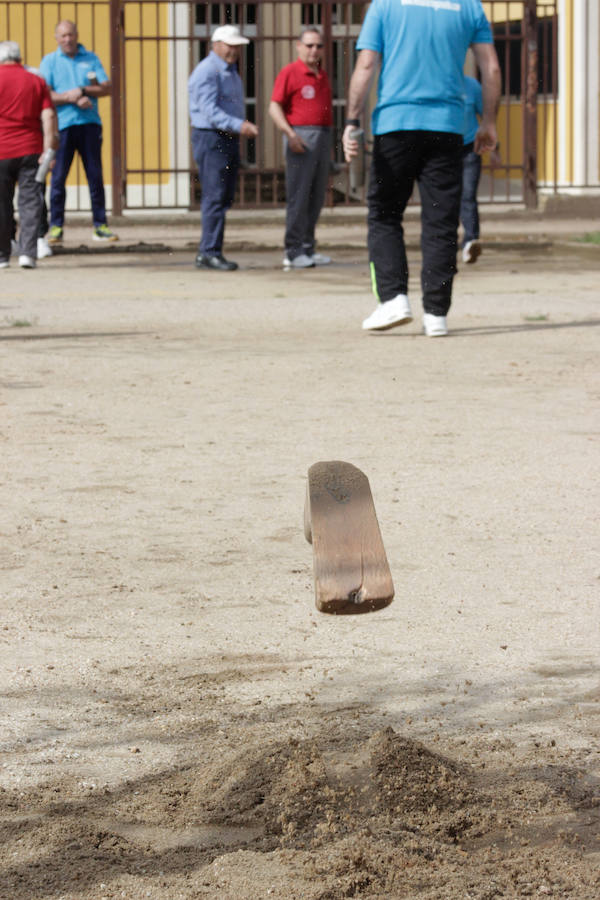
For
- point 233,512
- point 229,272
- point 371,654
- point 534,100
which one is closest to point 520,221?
point 534,100

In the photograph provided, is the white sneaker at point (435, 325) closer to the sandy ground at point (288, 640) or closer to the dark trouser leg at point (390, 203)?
the dark trouser leg at point (390, 203)

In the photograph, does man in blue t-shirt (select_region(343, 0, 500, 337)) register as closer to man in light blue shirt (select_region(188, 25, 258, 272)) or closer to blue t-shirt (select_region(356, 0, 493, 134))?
blue t-shirt (select_region(356, 0, 493, 134))

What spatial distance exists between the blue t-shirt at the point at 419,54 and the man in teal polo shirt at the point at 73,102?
21.7ft

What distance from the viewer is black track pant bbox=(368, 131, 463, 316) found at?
840cm

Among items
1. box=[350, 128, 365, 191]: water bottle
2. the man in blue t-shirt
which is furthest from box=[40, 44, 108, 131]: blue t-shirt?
box=[350, 128, 365, 191]: water bottle

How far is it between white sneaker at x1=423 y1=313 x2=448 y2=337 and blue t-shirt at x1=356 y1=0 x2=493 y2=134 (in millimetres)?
1037

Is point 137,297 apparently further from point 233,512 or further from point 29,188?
point 233,512

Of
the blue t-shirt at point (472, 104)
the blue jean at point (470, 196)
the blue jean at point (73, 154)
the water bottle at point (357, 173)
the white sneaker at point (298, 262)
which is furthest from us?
the water bottle at point (357, 173)

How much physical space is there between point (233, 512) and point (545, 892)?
2.58 meters

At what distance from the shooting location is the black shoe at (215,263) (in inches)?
517

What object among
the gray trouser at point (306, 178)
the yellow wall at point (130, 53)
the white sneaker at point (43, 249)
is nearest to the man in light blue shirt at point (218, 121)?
the gray trouser at point (306, 178)

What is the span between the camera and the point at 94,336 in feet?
29.4

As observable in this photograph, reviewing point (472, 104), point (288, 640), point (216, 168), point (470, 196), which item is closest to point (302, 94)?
point (216, 168)

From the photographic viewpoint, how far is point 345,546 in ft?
8.09
